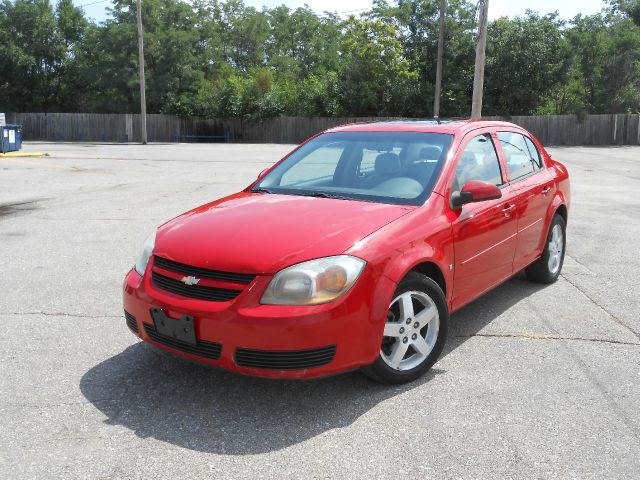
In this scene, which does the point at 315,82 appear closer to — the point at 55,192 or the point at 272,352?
the point at 55,192

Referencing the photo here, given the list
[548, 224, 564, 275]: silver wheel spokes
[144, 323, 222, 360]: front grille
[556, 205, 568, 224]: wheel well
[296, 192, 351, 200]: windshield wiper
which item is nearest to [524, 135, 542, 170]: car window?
[556, 205, 568, 224]: wheel well

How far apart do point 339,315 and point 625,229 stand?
720 centimetres

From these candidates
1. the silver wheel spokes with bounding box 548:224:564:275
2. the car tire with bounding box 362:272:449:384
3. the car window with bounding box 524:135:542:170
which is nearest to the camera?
the car tire with bounding box 362:272:449:384

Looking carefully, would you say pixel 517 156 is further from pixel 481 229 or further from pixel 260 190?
pixel 260 190

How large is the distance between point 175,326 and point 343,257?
3.25ft

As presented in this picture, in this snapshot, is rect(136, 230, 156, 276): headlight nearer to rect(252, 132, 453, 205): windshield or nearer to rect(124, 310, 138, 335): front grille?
rect(124, 310, 138, 335): front grille

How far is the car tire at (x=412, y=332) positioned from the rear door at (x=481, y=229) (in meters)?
0.37

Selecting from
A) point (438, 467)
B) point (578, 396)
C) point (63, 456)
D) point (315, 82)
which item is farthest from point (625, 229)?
point (315, 82)

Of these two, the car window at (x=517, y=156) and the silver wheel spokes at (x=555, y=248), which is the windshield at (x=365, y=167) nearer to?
the car window at (x=517, y=156)

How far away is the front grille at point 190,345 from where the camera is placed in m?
3.30

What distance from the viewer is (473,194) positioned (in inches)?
161

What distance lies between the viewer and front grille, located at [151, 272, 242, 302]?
10.8ft

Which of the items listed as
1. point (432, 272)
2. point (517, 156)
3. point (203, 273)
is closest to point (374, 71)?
point (517, 156)

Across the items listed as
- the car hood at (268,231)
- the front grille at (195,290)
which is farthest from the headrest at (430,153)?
Result: the front grille at (195,290)
